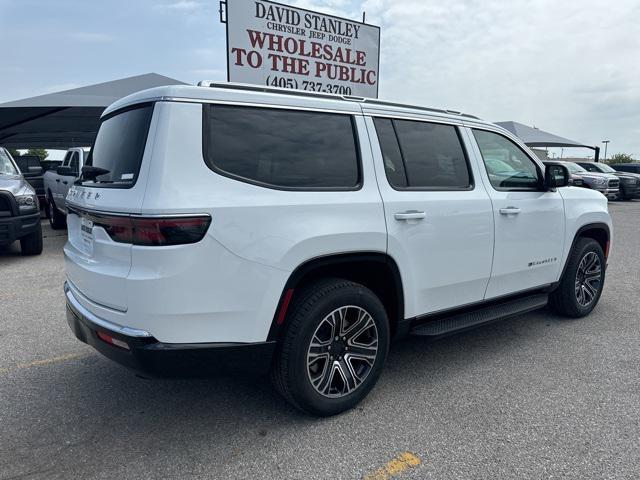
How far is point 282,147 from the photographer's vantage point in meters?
2.80

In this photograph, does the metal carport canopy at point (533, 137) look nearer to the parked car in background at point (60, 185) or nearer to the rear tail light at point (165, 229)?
the parked car in background at point (60, 185)

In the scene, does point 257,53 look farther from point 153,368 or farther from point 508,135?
point 153,368

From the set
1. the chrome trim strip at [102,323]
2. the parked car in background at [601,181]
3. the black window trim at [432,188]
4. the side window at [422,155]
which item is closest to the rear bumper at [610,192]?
the parked car in background at [601,181]

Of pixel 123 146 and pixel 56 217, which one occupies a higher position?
pixel 123 146

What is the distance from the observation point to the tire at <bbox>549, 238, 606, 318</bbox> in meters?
4.66

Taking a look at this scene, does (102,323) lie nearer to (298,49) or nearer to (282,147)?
(282,147)

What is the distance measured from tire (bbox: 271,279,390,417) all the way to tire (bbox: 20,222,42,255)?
7.14 meters

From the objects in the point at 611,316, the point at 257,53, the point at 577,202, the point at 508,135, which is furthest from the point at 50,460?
the point at 257,53

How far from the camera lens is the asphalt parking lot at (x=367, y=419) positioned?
8.32ft

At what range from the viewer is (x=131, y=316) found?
7.97 feet

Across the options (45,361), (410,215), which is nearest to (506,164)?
(410,215)

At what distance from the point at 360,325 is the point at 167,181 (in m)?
1.49

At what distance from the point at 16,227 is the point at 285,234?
686 cm

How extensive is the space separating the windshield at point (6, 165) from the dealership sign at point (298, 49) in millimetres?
4189
